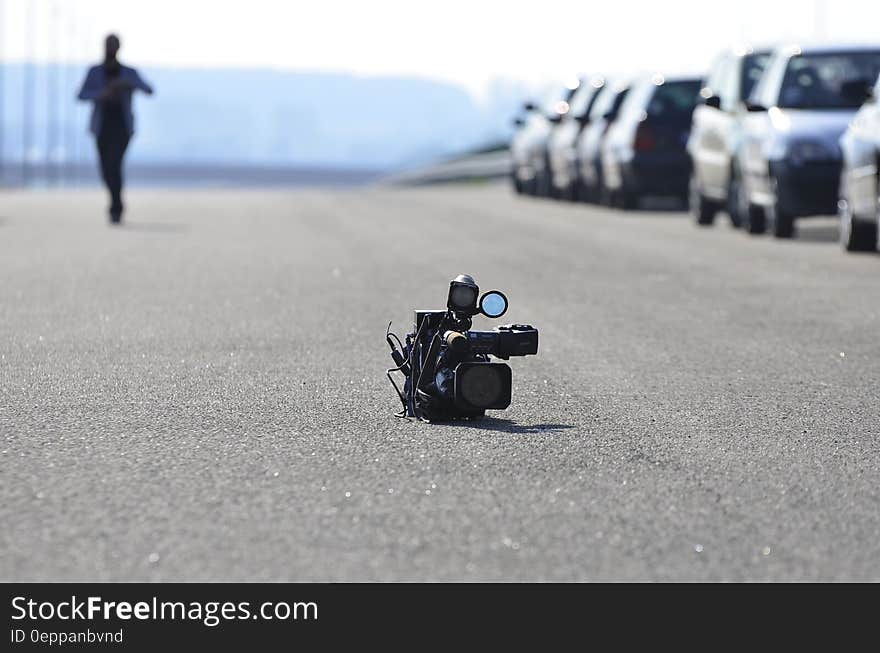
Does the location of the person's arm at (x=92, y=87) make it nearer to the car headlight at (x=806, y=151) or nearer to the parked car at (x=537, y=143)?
the car headlight at (x=806, y=151)

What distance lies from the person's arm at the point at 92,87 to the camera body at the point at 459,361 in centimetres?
1459

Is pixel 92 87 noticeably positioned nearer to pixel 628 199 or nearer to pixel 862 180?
pixel 628 199

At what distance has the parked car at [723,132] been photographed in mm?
21094

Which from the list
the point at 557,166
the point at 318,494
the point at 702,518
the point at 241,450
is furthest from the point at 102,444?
the point at 557,166

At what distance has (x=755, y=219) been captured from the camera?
20438mm

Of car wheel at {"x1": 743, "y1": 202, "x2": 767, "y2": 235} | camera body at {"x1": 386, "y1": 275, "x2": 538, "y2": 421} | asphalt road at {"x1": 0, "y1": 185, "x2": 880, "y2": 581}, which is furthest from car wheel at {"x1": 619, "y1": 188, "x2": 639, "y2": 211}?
camera body at {"x1": 386, "y1": 275, "x2": 538, "y2": 421}

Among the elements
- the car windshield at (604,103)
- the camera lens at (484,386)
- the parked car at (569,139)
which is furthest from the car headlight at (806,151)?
the camera lens at (484,386)

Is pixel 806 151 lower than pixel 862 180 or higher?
lower

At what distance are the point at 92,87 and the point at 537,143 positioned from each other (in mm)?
14224

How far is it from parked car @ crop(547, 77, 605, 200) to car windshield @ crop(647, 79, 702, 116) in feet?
11.6

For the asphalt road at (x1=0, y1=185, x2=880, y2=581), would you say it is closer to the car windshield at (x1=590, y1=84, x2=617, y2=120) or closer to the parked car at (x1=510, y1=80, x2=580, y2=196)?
the car windshield at (x1=590, y1=84, x2=617, y2=120)

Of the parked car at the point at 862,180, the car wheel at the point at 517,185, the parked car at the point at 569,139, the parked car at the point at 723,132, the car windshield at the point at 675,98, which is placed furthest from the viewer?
the car wheel at the point at 517,185

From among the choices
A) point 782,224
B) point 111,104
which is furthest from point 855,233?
point 111,104
